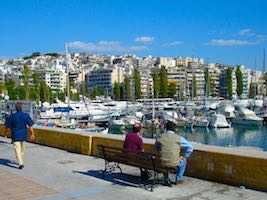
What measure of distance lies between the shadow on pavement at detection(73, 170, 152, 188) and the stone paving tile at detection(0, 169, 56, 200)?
4.65 feet

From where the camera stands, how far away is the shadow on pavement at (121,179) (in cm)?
842

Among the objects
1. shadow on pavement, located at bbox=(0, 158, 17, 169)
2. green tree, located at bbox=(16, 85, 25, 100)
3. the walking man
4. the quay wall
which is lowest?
shadow on pavement, located at bbox=(0, 158, 17, 169)

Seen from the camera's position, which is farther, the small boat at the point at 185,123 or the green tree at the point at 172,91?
the green tree at the point at 172,91

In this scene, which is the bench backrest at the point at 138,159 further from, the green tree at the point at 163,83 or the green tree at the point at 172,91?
the green tree at the point at 172,91

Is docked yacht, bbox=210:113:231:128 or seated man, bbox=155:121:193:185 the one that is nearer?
seated man, bbox=155:121:193:185

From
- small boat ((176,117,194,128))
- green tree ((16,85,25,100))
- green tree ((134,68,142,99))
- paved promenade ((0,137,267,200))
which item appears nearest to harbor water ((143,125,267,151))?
small boat ((176,117,194,128))

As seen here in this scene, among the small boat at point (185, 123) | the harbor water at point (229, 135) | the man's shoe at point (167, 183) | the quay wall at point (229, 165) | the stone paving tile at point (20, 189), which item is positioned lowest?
the harbor water at point (229, 135)

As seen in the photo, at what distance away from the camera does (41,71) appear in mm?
186750

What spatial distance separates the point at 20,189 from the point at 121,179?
2.16m

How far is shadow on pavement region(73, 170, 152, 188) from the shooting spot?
8.42 m

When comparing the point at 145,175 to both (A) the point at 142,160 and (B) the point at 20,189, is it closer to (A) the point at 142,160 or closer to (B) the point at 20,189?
(A) the point at 142,160

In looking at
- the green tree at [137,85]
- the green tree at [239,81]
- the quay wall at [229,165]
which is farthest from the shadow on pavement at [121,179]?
the green tree at [239,81]

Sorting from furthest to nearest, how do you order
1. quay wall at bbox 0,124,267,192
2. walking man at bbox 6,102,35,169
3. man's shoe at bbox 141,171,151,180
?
walking man at bbox 6,102,35,169 → man's shoe at bbox 141,171,151,180 → quay wall at bbox 0,124,267,192

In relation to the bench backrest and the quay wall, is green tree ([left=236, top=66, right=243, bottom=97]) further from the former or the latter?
the bench backrest
